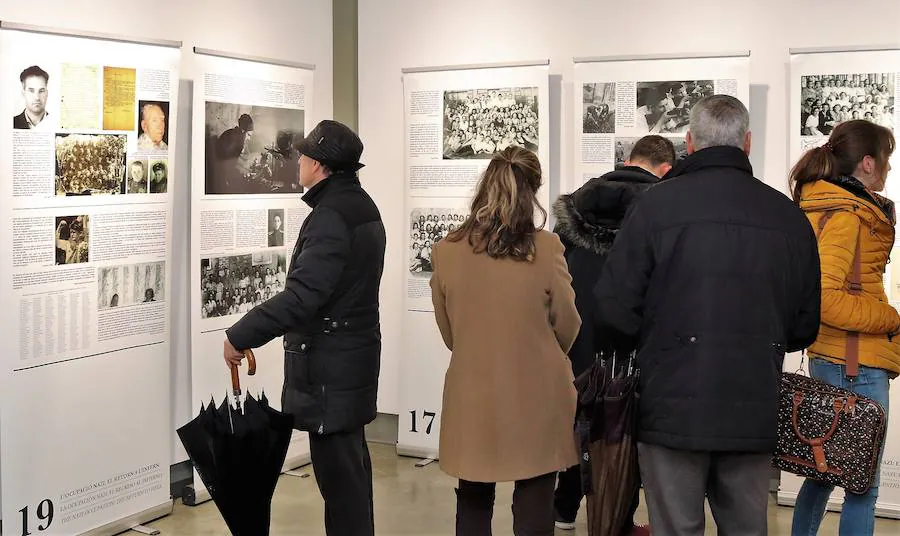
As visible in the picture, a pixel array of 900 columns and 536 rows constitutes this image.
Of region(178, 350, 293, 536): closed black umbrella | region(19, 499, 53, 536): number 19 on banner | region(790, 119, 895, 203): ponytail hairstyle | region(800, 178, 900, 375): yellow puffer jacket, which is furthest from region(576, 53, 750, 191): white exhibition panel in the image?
region(19, 499, 53, 536): number 19 on banner

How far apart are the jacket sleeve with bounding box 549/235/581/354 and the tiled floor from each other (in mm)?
1706

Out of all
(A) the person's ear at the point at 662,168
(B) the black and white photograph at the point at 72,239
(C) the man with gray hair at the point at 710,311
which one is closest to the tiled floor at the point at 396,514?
(B) the black and white photograph at the point at 72,239

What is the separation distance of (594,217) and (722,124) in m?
1.18

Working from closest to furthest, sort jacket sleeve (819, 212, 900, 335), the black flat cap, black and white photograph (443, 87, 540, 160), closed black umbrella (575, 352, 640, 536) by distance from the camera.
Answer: closed black umbrella (575, 352, 640, 536)
jacket sleeve (819, 212, 900, 335)
the black flat cap
black and white photograph (443, 87, 540, 160)

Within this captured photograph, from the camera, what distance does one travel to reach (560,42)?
586 cm

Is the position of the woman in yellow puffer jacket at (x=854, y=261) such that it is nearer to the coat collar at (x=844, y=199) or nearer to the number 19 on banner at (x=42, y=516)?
the coat collar at (x=844, y=199)

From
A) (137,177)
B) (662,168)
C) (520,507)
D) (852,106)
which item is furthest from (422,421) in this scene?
(852,106)

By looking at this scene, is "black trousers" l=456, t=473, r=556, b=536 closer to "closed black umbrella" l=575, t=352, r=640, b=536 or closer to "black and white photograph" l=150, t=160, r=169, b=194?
"closed black umbrella" l=575, t=352, r=640, b=536

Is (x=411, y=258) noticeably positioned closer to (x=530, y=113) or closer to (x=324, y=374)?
(x=530, y=113)

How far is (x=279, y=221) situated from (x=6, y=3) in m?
1.94

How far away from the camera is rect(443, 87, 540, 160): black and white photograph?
578 centimetres

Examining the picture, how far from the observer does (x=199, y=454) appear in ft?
11.2

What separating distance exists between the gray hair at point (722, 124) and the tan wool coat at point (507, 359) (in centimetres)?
67

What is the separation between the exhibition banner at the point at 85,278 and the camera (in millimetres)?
4176
